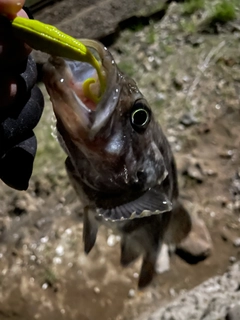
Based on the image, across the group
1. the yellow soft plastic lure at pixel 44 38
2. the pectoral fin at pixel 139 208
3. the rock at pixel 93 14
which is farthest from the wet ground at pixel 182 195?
the yellow soft plastic lure at pixel 44 38

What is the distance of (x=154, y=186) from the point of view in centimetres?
171

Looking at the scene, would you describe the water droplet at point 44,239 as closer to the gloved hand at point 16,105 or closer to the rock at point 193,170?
the rock at point 193,170

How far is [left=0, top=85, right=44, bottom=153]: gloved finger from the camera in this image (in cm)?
134

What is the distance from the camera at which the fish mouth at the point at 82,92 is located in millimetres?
1323

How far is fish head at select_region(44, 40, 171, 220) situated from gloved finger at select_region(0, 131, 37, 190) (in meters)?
0.11

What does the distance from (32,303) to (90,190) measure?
1.08 m

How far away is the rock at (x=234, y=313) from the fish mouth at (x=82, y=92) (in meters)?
1.00

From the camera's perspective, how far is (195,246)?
8.40ft

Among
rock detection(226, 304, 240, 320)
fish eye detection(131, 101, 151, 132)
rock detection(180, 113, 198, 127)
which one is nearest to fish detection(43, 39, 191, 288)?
fish eye detection(131, 101, 151, 132)

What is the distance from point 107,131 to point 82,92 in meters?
0.13

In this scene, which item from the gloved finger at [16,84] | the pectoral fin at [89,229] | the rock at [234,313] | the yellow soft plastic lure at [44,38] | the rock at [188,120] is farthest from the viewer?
the rock at [188,120]

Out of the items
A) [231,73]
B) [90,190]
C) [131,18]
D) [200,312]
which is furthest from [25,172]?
[131,18]

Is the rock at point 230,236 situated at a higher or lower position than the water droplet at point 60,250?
lower

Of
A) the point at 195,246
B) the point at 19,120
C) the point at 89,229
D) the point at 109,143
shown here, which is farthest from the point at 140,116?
the point at 195,246
